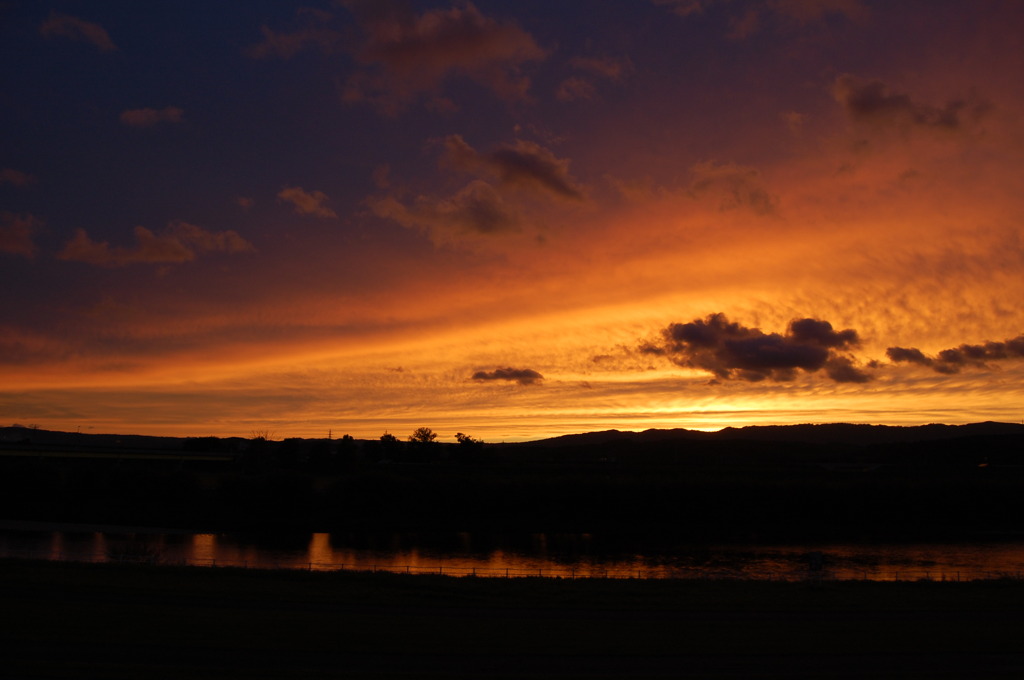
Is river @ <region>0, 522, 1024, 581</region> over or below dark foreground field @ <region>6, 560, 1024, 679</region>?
below

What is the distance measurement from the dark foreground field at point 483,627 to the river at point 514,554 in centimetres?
1388

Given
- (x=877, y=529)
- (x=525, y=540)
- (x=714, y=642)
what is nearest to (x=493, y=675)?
(x=714, y=642)

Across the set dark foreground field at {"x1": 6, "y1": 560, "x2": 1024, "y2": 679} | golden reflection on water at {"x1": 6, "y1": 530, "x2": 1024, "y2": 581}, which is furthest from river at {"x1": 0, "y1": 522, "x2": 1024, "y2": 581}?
dark foreground field at {"x1": 6, "y1": 560, "x2": 1024, "y2": 679}

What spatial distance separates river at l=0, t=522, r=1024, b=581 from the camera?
45375mm

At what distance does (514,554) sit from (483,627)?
109 ft

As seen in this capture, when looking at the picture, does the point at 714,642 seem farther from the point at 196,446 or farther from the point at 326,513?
the point at 196,446

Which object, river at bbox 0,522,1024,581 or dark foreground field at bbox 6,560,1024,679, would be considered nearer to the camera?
dark foreground field at bbox 6,560,1024,679

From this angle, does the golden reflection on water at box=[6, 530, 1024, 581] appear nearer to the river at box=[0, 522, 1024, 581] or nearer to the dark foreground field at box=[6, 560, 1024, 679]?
the river at box=[0, 522, 1024, 581]

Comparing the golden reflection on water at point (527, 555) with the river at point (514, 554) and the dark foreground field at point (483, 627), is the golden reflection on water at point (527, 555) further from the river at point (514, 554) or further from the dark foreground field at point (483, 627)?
the dark foreground field at point (483, 627)

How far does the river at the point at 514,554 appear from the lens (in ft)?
149

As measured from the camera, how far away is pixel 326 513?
7394cm

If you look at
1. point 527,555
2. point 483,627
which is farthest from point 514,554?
point 483,627

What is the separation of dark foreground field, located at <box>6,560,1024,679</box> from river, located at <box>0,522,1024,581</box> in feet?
45.5

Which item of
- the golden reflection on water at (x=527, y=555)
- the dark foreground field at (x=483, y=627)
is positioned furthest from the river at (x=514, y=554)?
the dark foreground field at (x=483, y=627)
